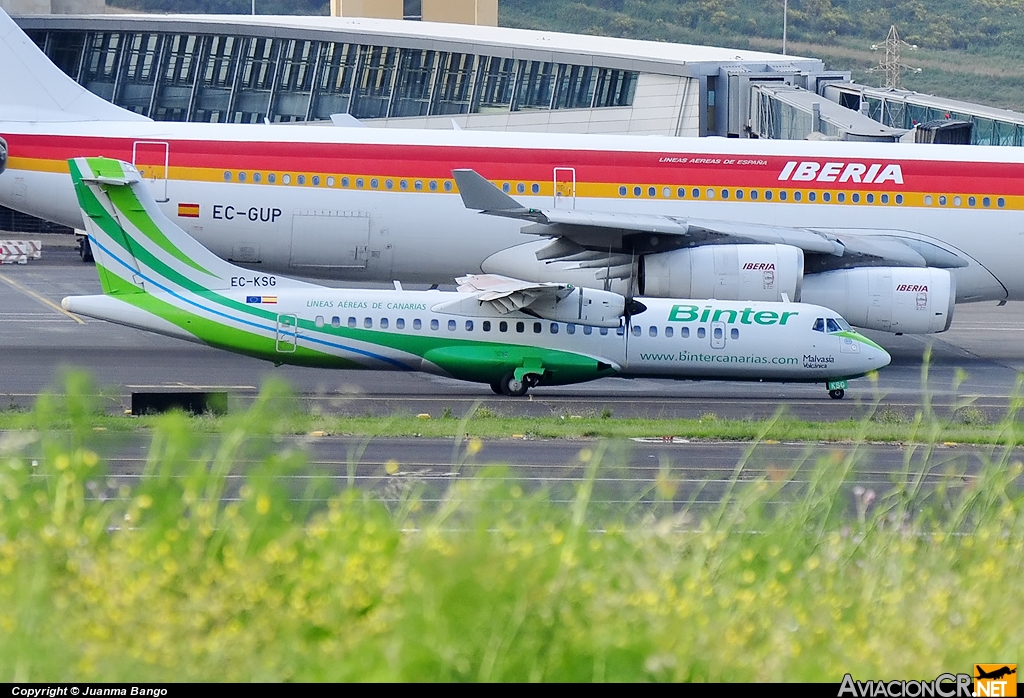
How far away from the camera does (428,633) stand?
909 cm

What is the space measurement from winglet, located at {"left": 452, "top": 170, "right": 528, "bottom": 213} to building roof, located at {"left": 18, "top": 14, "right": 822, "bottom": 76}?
79.1 feet

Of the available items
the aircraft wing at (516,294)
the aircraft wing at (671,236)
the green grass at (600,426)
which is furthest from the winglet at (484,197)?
the green grass at (600,426)

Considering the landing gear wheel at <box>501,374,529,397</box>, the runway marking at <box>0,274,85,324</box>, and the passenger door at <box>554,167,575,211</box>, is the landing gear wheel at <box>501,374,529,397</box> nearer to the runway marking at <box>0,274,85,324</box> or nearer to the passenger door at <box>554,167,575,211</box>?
the passenger door at <box>554,167,575,211</box>

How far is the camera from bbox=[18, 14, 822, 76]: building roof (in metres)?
57.9

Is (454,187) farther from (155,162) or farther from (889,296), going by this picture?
(889,296)

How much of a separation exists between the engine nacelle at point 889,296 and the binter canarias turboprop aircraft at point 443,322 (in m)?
2.77

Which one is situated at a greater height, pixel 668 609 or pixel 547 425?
pixel 668 609

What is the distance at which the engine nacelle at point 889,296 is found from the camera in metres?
35.2

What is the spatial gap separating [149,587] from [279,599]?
3.01 ft

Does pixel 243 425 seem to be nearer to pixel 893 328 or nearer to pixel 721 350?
pixel 721 350

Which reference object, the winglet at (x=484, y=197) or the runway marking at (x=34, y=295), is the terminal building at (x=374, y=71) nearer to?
the runway marking at (x=34, y=295)

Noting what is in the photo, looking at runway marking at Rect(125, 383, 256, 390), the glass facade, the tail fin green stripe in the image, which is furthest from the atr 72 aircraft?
the glass facade

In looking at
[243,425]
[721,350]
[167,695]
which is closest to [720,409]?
[721,350]

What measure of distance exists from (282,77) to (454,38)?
863 centimetres
